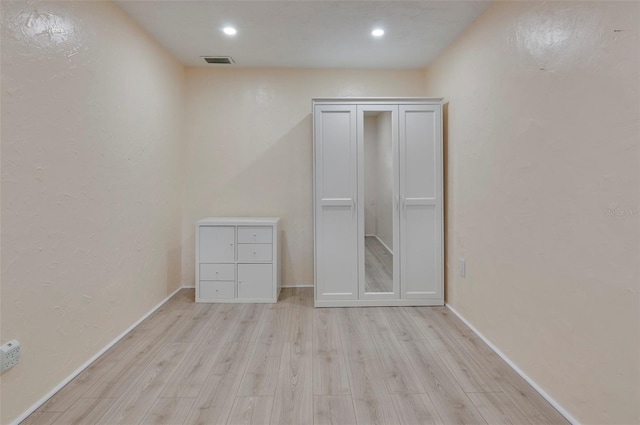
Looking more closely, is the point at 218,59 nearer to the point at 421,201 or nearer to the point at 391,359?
the point at 421,201

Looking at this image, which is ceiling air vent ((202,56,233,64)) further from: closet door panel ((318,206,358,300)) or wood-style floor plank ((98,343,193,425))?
wood-style floor plank ((98,343,193,425))

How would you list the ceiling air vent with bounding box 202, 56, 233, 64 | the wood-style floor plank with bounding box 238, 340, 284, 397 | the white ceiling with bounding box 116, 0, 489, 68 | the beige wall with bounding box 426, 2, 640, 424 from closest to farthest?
the beige wall with bounding box 426, 2, 640, 424 < the wood-style floor plank with bounding box 238, 340, 284, 397 < the white ceiling with bounding box 116, 0, 489, 68 < the ceiling air vent with bounding box 202, 56, 233, 64

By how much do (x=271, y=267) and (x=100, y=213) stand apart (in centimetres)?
151

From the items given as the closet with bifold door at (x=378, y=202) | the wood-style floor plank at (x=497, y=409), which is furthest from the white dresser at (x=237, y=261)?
the wood-style floor plank at (x=497, y=409)

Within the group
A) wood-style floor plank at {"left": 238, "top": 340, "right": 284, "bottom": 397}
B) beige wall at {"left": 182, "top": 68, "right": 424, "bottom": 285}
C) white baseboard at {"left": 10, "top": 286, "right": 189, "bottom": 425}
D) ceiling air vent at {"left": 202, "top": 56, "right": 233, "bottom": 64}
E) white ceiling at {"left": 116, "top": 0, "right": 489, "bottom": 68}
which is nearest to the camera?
white baseboard at {"left": 10, "top": 286, "right": 189, "bottom": 425}

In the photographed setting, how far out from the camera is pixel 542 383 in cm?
179

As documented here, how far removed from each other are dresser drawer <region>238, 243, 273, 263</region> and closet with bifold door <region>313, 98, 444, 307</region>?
0.48 meters

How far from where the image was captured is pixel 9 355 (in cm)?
151

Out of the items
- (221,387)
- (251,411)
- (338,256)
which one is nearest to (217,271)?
(338,256)

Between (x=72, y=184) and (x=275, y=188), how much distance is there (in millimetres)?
1979

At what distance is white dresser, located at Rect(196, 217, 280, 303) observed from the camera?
3174 millimetres

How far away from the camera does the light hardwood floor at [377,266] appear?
3.11 metres

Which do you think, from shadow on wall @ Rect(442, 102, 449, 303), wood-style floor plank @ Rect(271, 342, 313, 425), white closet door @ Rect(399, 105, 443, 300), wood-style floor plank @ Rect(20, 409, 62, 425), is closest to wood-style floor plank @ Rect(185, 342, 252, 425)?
wood-style floor plank @ Rect(271, 342, 313, 425)

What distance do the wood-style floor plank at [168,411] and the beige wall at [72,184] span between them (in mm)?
612
